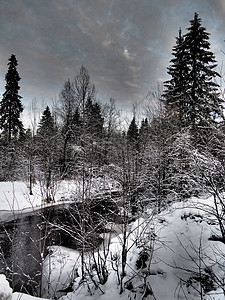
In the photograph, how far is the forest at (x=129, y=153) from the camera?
476 centimetres

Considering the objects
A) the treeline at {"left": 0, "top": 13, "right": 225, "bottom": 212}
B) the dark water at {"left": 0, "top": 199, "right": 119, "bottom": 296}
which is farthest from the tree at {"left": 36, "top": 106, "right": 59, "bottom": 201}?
the dark water at {"left": 0, "top": 199, "right": 119, "bottom": 296}

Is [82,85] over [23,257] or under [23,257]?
over

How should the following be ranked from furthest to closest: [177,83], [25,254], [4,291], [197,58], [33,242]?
1. [177,83]
2. [197,58]
3. [25,254]
4. [33,242]
5. [4,291]

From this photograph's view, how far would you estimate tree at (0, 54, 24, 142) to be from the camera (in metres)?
22.9

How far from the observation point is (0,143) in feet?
74.4

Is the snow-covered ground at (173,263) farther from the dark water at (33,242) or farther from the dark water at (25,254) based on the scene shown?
the dark water at (25,254)

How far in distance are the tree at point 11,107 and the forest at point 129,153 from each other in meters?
0.10

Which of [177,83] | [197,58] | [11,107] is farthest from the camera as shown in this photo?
[11,107]

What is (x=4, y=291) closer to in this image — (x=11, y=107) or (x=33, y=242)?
(x=33, y=242)

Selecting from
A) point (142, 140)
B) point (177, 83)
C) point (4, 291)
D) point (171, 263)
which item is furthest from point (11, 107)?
point (4, 291)

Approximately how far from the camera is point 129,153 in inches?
320

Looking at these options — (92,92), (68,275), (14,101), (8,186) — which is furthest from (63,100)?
(68,275)

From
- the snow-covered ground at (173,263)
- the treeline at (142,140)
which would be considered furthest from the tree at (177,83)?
the snow-covered ground at (173,263)

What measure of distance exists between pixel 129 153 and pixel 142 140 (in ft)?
26.6
